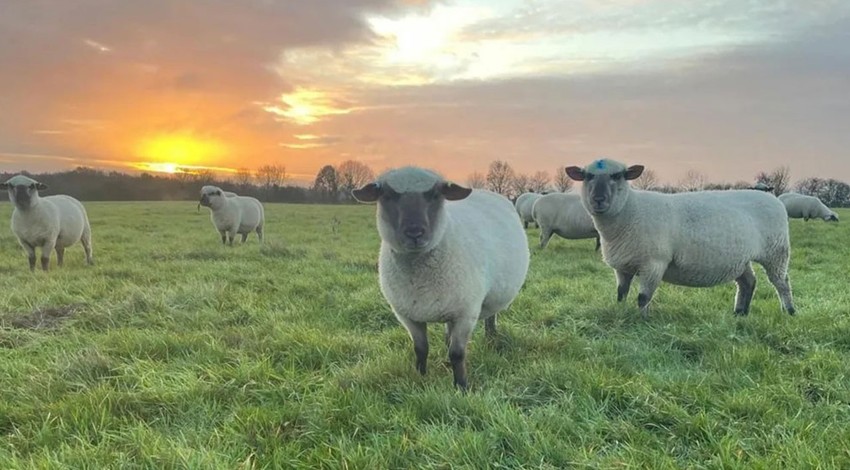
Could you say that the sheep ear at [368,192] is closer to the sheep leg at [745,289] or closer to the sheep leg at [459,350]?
the sheep leg at [459,350]

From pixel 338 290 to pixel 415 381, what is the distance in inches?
166

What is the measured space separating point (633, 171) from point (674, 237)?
3.17ft

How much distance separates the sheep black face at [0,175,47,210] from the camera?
1086cm

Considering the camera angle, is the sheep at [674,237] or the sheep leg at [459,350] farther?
the sheep at [674,237]

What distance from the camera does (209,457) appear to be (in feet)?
10.0

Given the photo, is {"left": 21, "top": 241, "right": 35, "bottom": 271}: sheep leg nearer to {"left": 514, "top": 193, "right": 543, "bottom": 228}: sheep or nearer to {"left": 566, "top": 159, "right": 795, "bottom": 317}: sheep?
{"left": 566, "top": 159, "right": 795, "bottom": 317}: sheep

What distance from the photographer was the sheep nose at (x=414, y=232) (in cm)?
405

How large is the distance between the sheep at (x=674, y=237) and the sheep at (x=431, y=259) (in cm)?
245

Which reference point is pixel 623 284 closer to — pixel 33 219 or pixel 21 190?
pixel 33 219

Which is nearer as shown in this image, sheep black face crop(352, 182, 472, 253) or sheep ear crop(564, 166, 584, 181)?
sheep black face crop(352, 182, 472, 253)

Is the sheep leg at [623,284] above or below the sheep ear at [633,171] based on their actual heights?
below

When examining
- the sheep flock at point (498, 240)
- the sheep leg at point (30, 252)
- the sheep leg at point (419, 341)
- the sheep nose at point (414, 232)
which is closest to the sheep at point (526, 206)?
the sheep flock at point (498, 240)

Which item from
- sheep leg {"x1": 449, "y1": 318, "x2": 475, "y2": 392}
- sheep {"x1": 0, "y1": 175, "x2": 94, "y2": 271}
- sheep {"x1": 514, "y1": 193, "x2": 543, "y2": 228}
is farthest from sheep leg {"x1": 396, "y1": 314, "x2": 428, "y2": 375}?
sheep {"x1": 514, "y1": 193, "x2": 543, "y2": 228}

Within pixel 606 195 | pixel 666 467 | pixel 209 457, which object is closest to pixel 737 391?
pixel 666 467
